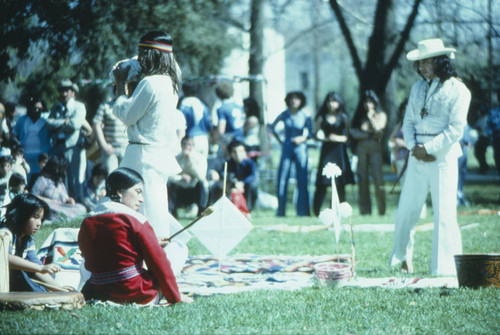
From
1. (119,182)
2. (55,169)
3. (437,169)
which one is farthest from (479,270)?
(55,169)

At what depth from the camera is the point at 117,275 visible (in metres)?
5.38

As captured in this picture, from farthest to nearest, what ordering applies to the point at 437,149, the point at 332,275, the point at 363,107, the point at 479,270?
1. the point at 363,107
2. the point at 437,149
3. the point at 332,275
4. the point at 479,270

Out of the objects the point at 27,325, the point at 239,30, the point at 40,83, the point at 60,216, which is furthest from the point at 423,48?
the point at 239,30

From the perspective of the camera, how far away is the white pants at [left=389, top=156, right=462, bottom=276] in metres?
7.35

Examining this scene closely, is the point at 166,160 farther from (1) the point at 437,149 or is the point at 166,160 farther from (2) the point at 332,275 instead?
(1) the point at 437,149

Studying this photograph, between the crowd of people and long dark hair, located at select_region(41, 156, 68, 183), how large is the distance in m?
0.01

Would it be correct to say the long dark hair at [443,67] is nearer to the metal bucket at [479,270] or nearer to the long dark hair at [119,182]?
the metal bucket at [479,270]

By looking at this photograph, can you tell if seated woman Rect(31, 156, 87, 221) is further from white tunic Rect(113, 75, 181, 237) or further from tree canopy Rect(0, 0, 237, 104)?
white tunic Rect(113, 75, 181, 237)

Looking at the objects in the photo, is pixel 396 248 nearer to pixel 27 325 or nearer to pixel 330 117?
pixel 27 325

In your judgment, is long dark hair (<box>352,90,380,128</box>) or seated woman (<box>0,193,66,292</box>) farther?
long dark hair (<box>352,90,380,128</box>)

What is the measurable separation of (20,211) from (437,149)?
149 inches

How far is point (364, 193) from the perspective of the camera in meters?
13.1

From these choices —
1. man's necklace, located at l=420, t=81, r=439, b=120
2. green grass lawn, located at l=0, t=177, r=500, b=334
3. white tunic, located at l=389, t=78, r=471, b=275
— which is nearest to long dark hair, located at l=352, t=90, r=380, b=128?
white tunic, located at l=389, t=78, r=471, b=275

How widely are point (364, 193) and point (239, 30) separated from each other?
12603 millimetres
